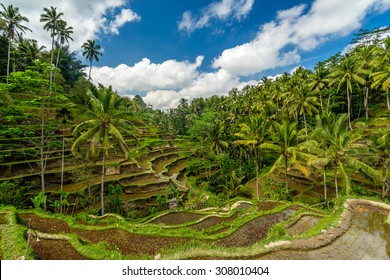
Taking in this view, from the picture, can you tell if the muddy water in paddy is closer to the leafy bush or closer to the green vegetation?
the green vegetation

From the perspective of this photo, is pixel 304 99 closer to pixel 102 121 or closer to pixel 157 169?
pixel 157 169

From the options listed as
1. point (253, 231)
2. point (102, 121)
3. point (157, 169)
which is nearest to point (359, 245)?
point (253, 231)

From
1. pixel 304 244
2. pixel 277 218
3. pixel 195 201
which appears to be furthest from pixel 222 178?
pixel 304 244

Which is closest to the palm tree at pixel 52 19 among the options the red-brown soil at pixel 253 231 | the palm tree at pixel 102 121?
the palm tree at pixel 102 121

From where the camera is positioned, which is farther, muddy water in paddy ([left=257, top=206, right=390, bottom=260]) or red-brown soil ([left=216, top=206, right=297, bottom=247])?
red-brown soil ([left=216, top=206, right=297, bottom=247])

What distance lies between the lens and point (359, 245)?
299 inches

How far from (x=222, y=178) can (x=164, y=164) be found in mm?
9137

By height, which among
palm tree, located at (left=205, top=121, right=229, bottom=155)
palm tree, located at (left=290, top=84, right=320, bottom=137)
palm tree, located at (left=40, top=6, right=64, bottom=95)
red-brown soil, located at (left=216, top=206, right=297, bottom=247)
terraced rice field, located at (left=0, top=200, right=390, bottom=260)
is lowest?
red-brown soil, located at (left=216, top=206, right=297, bottom=247)

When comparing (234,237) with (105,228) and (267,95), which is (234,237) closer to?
(105,228)

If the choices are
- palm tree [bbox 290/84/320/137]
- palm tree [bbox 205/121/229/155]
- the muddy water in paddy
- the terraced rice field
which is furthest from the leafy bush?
palm tree [bbox 290/84/320/137]

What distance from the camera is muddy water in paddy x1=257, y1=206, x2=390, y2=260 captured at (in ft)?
22.3

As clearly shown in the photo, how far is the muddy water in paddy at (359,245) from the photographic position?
679cm

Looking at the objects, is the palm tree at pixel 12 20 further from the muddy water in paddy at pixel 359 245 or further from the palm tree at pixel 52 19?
the muddy water in paddy at pixel 359 245

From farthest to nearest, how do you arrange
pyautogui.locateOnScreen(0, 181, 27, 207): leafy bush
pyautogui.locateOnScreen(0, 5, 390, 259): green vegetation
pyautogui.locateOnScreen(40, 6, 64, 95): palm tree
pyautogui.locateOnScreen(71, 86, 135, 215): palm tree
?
pyautogui.locateOnScreen(40, 6, 64, 95): palm tree < pyautogui.locateOnScreen(71, 86, 135, 215): palm tree < pyautogui.locateOnScreen(0, 181, 27, 207): leafy bush < pyautogui.locateOnScreen(0, 5, 390, 259): green vegetation
